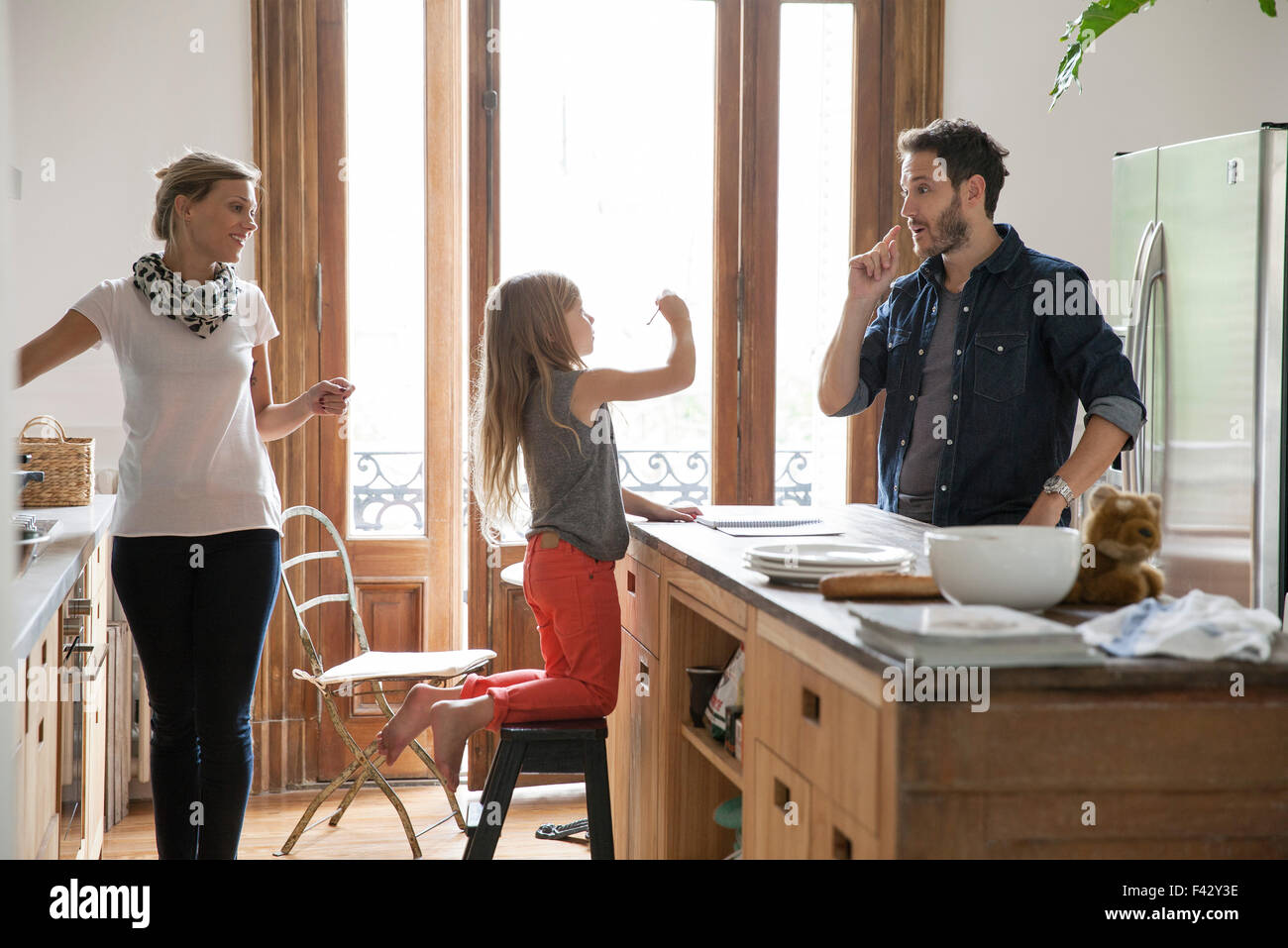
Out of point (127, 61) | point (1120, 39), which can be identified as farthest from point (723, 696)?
point (1120, 39)

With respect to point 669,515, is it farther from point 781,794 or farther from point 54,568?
point 54,568

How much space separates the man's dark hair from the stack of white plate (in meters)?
1.10

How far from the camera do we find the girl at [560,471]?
2.28 metres

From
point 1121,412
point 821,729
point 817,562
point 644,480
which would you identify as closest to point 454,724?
point 817,562

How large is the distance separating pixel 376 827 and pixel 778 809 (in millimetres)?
2109

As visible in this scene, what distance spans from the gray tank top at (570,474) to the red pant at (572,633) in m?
0.04

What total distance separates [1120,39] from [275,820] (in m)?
3.64

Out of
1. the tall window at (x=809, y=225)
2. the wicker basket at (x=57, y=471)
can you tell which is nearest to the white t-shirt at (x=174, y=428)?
the wicker basket at (x=57, y=471)

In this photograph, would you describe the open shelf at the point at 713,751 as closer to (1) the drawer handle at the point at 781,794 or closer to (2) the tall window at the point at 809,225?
(1) the drawer handle at the point at 781,794

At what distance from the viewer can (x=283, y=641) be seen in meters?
3.65

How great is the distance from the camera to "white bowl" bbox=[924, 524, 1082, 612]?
1362mm

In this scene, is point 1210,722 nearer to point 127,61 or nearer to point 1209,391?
point 1209,391
